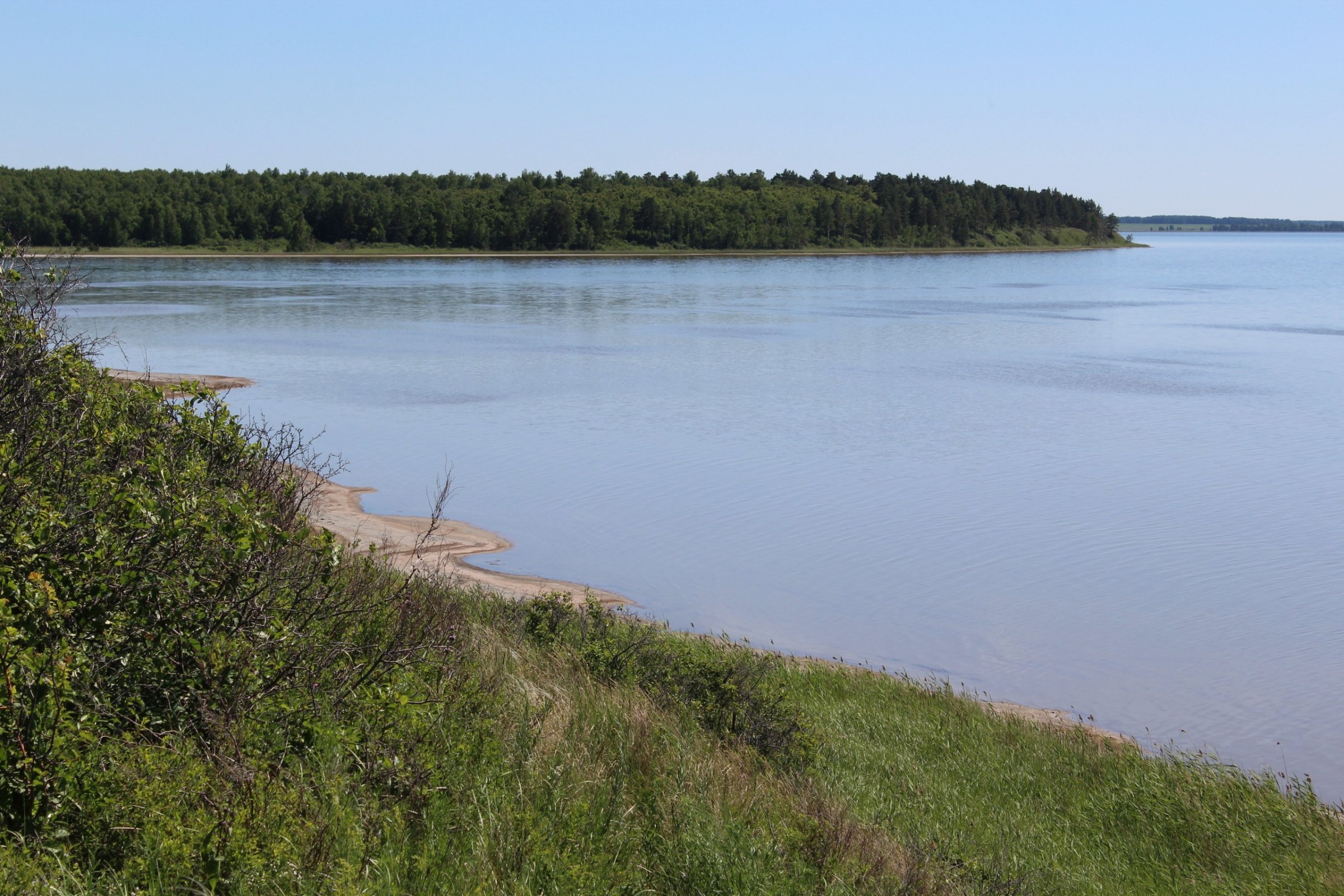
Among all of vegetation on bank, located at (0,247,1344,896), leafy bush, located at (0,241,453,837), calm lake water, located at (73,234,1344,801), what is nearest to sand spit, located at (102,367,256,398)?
calm lake water, located at (73,234,1344,801)

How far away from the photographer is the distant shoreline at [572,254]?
127062 millimetres

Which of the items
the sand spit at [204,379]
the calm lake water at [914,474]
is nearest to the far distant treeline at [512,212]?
the calm lake water at [914,474]

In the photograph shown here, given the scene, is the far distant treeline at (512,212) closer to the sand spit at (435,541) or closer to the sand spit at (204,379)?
the sand spit at (204,379)

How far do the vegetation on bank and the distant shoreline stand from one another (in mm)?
117926

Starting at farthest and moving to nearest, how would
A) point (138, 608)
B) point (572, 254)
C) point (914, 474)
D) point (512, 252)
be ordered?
point (512, 252) < point (572, 254) < point (914, 474) < point (138, 608)

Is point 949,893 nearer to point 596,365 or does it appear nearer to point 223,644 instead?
point 223,644

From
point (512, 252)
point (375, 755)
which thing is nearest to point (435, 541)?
point (375, 755)

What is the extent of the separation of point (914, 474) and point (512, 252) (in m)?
127

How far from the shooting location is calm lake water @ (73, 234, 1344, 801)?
13.9 m

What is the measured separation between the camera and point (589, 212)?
488 feet

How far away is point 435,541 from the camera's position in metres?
17.9

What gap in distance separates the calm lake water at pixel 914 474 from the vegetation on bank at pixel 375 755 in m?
3.70

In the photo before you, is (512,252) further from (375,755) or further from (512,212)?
(375,755)

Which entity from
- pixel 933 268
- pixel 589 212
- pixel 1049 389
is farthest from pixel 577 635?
pixel 589 212
